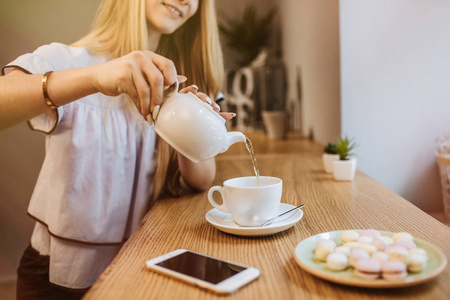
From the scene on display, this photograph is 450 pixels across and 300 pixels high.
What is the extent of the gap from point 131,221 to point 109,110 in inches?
13.6

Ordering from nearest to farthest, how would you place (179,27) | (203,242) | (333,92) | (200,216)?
(203,242) < (200,216) < (179,27) < (333,92)

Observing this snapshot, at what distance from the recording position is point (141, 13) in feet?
3.94

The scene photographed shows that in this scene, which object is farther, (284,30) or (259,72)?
(284,30)

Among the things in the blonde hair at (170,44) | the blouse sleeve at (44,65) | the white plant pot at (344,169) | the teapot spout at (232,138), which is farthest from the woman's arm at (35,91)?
the white plant pot at (344,169)

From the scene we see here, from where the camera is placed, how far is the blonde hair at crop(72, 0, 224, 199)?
1214 mm

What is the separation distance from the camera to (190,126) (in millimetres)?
714

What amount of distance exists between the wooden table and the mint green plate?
2 cm

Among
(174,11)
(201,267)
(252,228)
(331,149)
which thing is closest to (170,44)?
(174,11)

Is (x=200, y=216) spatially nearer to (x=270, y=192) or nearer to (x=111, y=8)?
(x=270, y=192)

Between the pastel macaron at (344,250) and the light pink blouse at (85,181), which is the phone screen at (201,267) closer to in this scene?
the pastel macaron at (344,250)

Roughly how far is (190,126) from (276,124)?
69.1 inches

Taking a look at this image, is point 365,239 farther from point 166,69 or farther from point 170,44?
point 170,44

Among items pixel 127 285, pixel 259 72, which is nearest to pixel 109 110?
pixel 127 285

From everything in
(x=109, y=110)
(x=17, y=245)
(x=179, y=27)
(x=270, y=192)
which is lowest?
(x=17, y=245)
